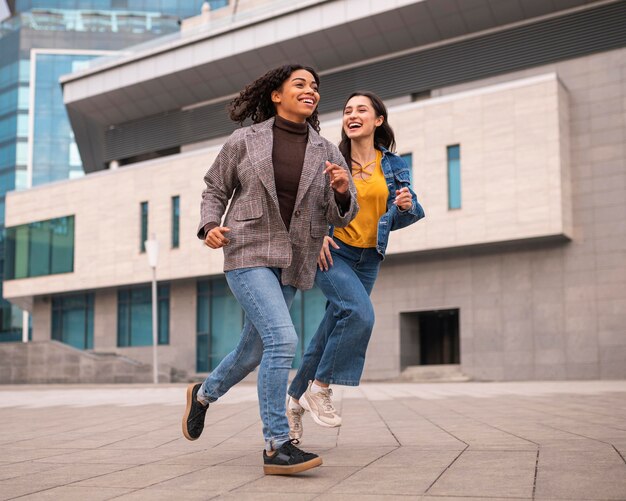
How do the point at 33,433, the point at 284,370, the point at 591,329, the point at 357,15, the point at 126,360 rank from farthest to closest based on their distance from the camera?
the point at 126,360
the point at 357,15
the point at 591,329
the point at 33,433
the point at 284,370

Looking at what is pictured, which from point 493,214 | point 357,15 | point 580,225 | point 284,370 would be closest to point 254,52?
point 357,15

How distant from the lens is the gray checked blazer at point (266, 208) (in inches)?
185

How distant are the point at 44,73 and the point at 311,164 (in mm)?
62373

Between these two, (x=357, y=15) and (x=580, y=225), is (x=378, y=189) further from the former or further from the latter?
(x=357, y=15)

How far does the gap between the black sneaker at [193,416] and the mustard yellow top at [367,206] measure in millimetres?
1356

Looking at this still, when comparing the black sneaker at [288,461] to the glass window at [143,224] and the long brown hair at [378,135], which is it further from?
the glass window at [143,224]

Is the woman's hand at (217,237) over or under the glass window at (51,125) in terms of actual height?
under

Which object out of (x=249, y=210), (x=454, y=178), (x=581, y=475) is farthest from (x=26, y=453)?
(x=454, y=178)

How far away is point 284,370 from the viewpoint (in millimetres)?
4465

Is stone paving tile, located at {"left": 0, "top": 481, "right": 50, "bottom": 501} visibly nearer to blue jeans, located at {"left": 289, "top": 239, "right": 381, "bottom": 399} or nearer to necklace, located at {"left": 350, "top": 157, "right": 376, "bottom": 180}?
blue jeans, located at {"left": 289, "top": 239, "right": 381, "bottom": 399}

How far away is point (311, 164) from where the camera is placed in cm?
486

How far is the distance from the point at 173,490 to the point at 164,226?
30.4 m

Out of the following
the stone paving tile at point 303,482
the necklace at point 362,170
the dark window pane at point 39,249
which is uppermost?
the dark window pane at point 39,249

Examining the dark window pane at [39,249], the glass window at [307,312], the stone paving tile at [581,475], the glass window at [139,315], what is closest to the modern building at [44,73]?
the dark window pane at [39,249]
